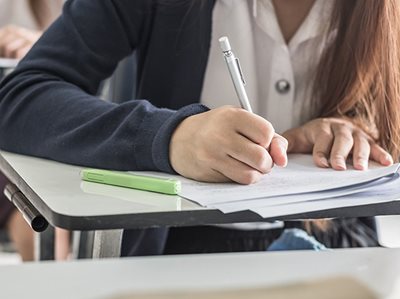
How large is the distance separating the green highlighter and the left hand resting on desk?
0.22 m

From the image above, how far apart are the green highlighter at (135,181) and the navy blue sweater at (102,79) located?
7 centimetres

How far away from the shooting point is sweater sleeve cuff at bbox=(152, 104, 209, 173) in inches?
35.3

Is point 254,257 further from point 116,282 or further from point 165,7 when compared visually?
point 165,7

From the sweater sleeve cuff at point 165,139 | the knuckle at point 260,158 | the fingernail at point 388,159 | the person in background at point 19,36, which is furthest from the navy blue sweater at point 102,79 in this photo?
the person in background at point 19,36

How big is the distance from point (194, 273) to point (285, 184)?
21cm

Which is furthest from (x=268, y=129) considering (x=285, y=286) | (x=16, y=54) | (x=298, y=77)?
(x=16, y=54)

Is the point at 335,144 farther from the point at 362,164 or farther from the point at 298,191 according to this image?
the point at 298,191

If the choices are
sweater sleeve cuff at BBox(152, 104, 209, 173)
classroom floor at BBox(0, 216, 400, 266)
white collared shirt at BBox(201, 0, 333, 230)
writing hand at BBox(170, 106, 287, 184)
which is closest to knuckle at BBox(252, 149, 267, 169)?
writing hand at BBox(170, 106, 287, 184)

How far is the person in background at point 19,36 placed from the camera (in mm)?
2133

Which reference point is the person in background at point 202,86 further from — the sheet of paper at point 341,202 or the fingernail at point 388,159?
the sheet of paper at point 341,202

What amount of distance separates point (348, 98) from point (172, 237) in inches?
12.9

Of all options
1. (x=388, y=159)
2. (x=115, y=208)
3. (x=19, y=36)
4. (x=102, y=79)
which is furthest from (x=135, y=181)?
(x=19, y=36)

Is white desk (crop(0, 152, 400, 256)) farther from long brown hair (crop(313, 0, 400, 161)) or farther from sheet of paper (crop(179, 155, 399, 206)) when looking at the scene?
long brown hair (crop(313, 0, 400, 161))

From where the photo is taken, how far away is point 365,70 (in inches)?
44.6
